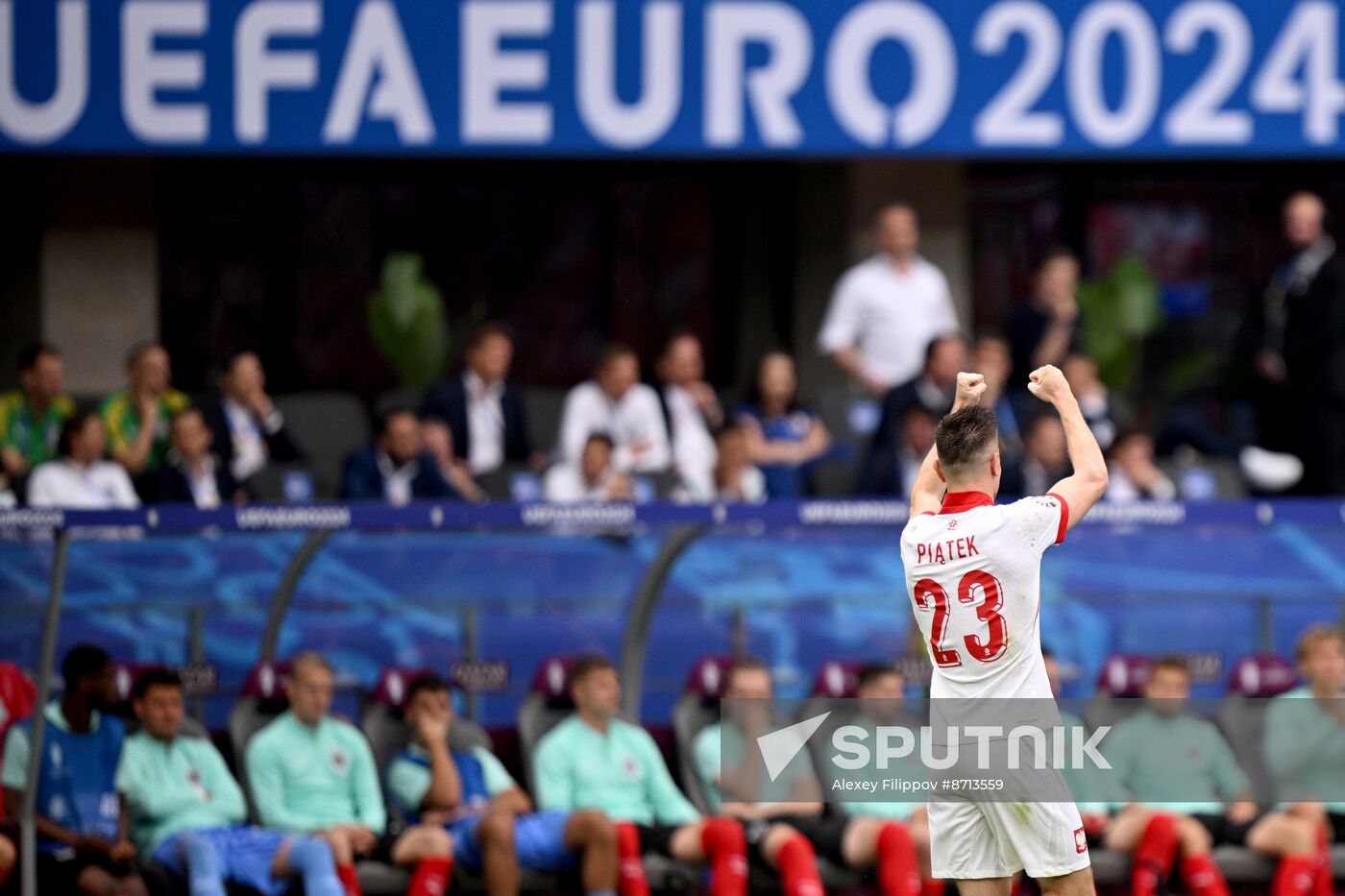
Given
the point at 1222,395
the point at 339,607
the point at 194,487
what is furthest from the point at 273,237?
the point at 1222,395

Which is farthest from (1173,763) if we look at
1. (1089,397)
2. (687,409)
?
(687,409)

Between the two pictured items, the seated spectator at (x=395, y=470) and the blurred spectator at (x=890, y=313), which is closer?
the seated spectator at (x=395, y=470)

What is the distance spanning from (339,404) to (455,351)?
1970mm

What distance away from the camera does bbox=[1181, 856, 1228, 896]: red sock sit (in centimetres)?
902

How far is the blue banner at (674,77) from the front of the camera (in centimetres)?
1159

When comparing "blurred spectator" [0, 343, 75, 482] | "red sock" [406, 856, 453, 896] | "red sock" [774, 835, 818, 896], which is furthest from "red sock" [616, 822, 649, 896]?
"blurred spectator" [0, 343, 75, 482]

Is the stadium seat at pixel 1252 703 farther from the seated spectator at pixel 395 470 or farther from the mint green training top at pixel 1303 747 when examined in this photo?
the seated spectator at pixel 395 470

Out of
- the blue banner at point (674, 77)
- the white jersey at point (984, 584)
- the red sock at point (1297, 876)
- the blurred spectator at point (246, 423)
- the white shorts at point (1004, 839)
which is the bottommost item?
the red sock at point (1297, 876)

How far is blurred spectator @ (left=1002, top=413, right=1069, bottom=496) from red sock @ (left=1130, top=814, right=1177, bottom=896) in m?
1.92

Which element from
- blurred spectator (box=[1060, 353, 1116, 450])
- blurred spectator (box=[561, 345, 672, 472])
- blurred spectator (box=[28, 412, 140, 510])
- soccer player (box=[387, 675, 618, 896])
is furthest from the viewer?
blurred spectator (box=[1060, 353, 1116, 450])

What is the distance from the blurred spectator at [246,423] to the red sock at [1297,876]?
203 inches

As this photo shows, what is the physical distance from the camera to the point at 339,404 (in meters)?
12.5

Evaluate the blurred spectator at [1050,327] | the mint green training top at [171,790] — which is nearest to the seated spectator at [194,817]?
the mint green training top at [171,790]

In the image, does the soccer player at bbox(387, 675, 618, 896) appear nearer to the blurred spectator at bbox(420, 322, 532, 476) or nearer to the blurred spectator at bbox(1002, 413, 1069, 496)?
the blurred spectator at bbox(420, 322, 532, 476)
